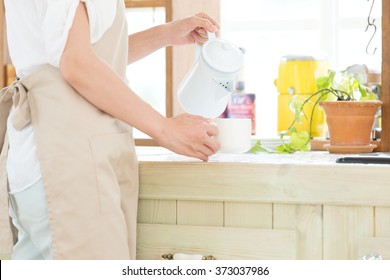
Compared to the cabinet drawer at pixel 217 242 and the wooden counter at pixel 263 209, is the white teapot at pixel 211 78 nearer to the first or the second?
the wooden counter at pixel 263 209

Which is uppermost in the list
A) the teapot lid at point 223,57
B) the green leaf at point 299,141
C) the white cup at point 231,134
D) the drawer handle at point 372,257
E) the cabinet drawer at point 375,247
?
the teapot lid at point 223,57

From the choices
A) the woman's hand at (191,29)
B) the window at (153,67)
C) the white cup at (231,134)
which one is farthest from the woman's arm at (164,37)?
the window at (153,67)

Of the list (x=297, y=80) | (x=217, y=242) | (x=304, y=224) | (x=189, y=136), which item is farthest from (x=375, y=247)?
(x=297, y=80)

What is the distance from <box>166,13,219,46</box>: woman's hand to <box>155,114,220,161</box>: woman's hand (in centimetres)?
30

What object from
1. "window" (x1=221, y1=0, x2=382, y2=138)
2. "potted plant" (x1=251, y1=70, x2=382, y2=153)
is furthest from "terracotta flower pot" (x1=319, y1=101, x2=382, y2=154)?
"window" (x1=221, y1=0, x2=382, y2=138)

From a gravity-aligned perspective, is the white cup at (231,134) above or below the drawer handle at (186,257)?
above

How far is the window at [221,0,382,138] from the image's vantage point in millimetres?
3277

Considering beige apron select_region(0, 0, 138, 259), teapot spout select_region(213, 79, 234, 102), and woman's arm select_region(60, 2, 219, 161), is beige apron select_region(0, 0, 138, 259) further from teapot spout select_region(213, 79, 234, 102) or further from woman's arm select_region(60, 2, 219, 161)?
teapot spout select_region(213, 79, 234, 102)

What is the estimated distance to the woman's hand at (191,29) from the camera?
→ 5.10ft

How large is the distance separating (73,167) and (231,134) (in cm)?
45

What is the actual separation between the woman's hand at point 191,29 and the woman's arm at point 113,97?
0.32 meters

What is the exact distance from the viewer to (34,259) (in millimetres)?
1310

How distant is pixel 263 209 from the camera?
137cm

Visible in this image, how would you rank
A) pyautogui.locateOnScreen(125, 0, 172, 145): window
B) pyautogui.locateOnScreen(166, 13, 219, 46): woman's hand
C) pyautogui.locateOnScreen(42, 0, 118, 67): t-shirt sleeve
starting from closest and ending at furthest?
pyautogui.locateOnScreen(42, 0, 118, 67): t-shirt sleeve, pyautogui.locateOnScreen(166, 13, 219, 46): woman's hand, pyautogui.locateOnScreen(125, 0, 172, 145): window
